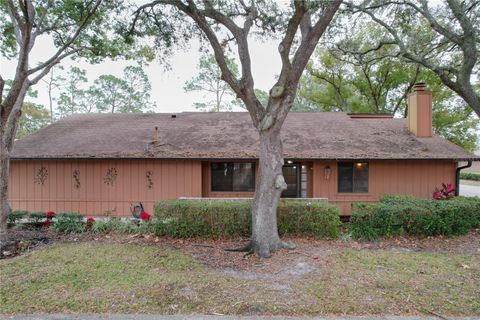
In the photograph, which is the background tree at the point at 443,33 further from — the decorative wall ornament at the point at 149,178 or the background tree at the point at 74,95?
the background tree at the point at 74,95

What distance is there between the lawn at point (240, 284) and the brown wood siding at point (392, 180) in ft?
13.4

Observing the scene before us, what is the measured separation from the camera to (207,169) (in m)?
9.91

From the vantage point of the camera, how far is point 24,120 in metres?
30.0

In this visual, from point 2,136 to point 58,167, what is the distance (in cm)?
360

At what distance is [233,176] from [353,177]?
4.48 metres

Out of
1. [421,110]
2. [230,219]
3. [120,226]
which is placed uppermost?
[421,110]

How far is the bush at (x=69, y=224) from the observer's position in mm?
7248

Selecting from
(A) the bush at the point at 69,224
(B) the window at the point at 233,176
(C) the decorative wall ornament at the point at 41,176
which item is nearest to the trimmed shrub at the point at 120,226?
(A) the bush at the point at 69,224

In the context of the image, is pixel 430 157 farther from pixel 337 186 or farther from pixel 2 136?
pixel 2 136

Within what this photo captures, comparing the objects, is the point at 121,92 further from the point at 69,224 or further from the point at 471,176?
the point at 471,176

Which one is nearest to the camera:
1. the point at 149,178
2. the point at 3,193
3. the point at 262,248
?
the point at 262,248

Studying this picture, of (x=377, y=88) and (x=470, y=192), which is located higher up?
(x=377, y=88)

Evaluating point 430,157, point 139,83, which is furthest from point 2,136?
point 139,83

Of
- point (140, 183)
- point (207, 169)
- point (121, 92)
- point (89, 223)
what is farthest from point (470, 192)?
point (121, 92)
